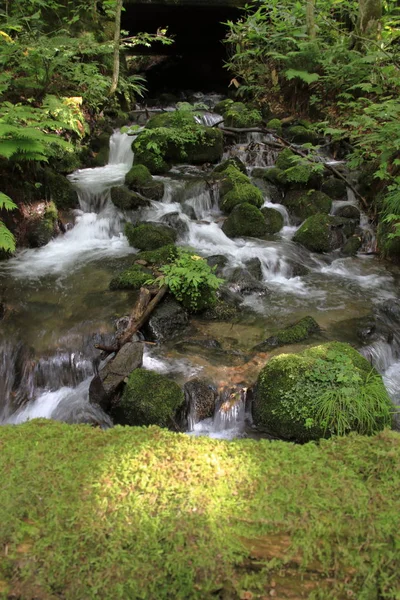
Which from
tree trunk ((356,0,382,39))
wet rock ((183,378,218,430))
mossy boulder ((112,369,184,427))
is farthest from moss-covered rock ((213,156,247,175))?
mossy boulder ((112,369,184,427))

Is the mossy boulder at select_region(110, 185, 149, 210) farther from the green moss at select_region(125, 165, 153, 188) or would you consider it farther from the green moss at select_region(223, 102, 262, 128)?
the green moss at select_region(223, 102, 262, 128)

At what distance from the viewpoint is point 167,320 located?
5.73m

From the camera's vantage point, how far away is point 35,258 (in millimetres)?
7684

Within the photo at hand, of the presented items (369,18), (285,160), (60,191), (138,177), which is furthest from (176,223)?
(369,18)

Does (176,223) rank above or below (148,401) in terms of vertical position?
above

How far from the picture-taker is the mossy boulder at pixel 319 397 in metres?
3.93

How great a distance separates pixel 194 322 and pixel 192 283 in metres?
0.61

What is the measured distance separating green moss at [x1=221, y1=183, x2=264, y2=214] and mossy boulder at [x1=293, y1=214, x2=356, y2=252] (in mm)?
1281

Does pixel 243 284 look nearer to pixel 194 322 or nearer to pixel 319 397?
pixel 194 322

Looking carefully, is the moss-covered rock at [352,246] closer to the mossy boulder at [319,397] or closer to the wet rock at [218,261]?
the wet rock at [218,261]

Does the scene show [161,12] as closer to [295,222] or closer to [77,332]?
[295,222]

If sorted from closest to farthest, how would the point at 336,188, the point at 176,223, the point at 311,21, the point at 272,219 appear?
1. the point at 176,223
2. the point at 272,219
3. the point at 336,188
4. the point at 311,21

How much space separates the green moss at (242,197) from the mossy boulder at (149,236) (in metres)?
1.88

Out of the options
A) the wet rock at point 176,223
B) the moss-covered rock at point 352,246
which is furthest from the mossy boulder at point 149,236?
the moss-covered rock at point 352,246
